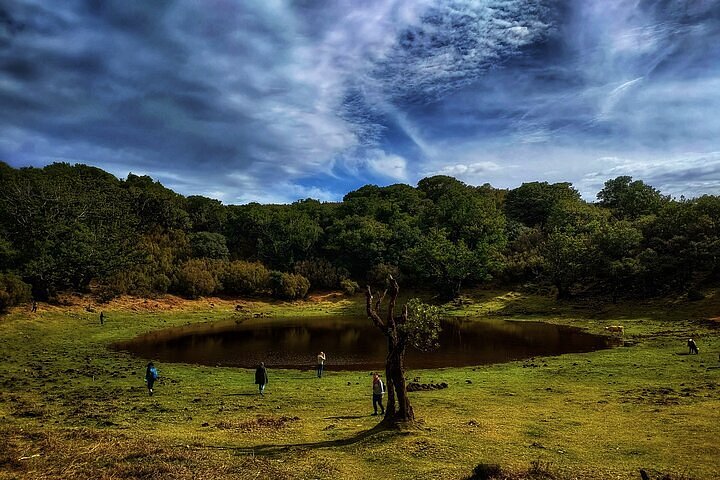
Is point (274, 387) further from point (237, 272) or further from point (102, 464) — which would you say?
point (237, 272)

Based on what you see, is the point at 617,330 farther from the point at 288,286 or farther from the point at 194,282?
the point at 194,282

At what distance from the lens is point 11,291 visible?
55031 millimetres

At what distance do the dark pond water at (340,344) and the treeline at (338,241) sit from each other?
2239 cm

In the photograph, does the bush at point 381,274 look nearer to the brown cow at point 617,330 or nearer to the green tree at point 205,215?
the green tree at point 205,215

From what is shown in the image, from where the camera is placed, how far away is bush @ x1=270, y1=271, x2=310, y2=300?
91688mm

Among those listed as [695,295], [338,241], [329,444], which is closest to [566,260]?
[695,295]

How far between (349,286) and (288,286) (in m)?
14.1

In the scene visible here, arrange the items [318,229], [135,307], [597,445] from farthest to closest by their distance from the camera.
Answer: [318,229], [135,307], [597,445]

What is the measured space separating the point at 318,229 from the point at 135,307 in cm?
4822

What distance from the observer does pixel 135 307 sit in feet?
239

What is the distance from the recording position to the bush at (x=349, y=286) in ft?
321

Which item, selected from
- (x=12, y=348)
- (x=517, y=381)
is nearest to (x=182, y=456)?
(x=517, y=381)

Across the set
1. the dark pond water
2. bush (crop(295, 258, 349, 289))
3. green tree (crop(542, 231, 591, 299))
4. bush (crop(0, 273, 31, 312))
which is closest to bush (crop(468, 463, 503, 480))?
the dark pond water

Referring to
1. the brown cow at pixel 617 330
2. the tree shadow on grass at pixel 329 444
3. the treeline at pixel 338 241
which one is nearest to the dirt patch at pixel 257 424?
the tree shadow on grass at pixel 329 444
